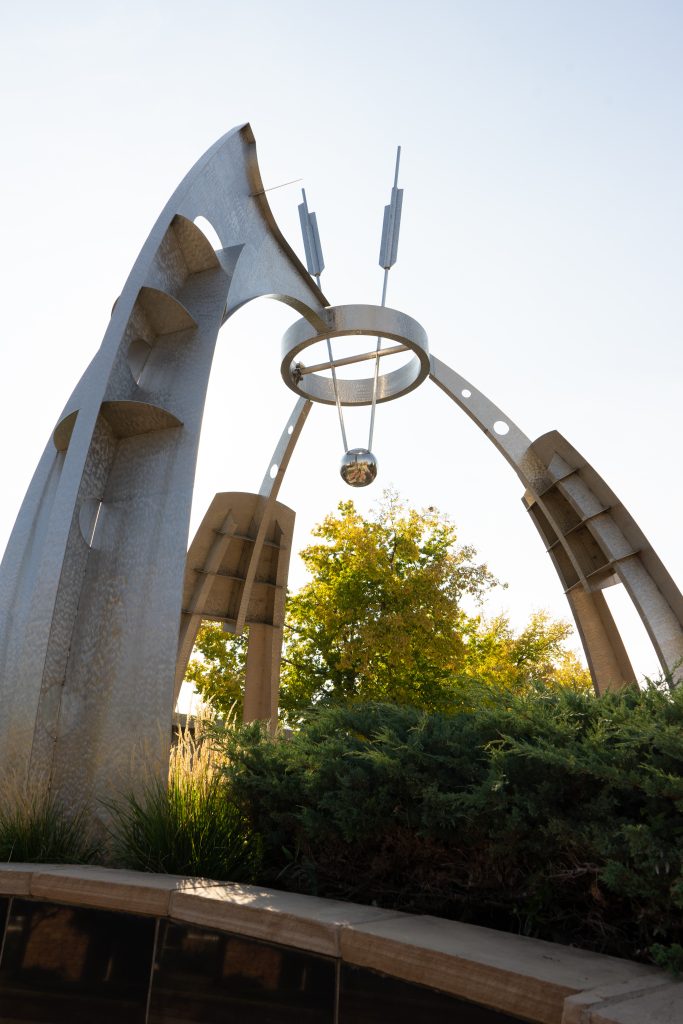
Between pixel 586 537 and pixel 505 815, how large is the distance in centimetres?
955

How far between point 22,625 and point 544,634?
27295mm

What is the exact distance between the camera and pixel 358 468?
992cm

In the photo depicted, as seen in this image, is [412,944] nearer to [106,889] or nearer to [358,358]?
[106,889]

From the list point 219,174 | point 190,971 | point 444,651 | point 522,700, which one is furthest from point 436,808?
point 444,651

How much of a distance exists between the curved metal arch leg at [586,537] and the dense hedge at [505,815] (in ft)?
24.1

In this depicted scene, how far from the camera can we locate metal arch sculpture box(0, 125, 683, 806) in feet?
17.8

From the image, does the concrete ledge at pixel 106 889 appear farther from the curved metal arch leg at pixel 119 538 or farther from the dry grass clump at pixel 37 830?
the curved metal arch leg at pixel 119 538

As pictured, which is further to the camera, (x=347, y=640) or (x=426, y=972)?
(x=347, y=640)

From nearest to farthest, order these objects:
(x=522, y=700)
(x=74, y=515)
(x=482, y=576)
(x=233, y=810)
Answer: (x=522, y=700)
(x=233, y=810)
(x=74, y=515)
(x=482, y=576)

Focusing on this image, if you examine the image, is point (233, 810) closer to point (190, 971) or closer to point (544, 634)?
point (190, 971)

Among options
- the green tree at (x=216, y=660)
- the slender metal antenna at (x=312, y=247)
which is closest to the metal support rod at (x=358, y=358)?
the slender metal antenna at (x=312, y=247)

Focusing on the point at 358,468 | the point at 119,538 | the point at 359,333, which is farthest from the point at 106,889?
the point at 359,333

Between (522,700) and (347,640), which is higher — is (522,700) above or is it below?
below

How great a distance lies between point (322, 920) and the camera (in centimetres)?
313
